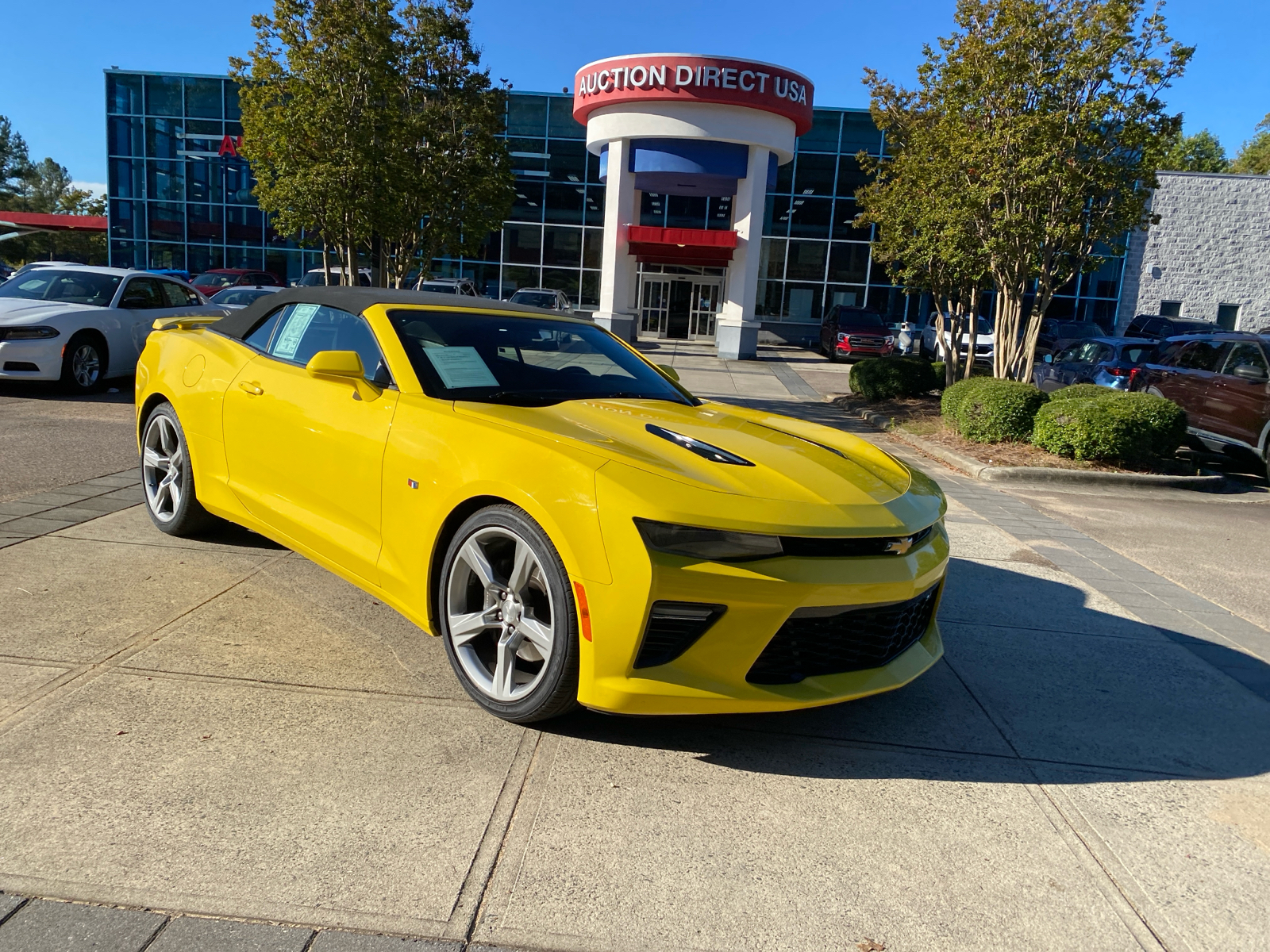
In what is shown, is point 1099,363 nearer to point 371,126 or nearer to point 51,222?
point 371,126

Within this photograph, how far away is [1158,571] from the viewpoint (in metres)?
6.02

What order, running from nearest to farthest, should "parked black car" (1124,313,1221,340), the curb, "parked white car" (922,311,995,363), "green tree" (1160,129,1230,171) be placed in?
the curb < "parked black car" (1124,313,1221,340) < "parked white car" (922,311,995,363) < "green tree" (1160,129,1230,171)

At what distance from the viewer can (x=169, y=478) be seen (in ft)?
16.5

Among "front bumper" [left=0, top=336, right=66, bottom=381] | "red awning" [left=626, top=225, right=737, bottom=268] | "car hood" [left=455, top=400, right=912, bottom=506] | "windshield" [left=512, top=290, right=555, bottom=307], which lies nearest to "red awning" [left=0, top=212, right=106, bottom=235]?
"windshield" [left=512, top=290, right=555, bottom=307]

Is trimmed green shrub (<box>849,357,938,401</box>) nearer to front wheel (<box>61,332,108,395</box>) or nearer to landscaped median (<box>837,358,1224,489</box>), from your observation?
landscaped median (<box>837,358,1224,489</box>)

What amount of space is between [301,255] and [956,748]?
37869 mm

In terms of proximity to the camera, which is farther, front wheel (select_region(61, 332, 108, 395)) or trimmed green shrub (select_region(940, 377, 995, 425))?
trimmed green shrub (select_region(940, 377, 995, 425))

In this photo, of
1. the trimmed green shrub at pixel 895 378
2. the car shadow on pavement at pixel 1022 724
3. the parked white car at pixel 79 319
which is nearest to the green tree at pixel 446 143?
the parked white car at pixel 79 319

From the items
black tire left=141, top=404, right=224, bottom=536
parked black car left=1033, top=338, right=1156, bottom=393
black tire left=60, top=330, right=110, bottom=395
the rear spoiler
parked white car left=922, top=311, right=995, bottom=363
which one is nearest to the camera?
black tire left=141, top=404, right=224, bottom=536

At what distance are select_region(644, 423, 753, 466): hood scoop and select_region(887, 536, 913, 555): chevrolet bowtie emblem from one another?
1.83ft

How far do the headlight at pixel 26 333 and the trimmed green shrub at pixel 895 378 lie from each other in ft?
40.1

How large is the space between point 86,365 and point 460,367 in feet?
30.1

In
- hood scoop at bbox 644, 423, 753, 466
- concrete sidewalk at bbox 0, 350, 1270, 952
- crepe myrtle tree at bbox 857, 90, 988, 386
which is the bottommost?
concrete sidewalk at bbox 0, 350, 1270, 952

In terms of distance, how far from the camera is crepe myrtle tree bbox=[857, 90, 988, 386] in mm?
12745
